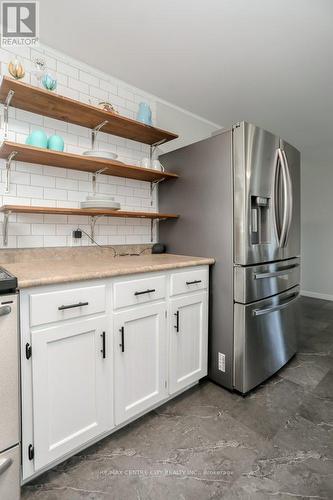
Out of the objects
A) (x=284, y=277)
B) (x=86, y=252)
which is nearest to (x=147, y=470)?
(x=86, y=252)

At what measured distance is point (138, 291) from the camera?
1488 millimetres

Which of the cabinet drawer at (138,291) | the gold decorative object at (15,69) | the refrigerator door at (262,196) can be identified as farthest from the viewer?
the refrigerator door at (262,196)

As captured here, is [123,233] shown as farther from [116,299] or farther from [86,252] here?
[116,299]

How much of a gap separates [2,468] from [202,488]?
2.78ft

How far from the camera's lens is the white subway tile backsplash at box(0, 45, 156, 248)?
1.77 metres

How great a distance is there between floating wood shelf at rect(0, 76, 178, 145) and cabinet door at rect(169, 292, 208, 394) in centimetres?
141

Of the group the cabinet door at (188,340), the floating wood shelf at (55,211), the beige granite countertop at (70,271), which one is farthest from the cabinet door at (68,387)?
the floating wood shelf at (55,211)

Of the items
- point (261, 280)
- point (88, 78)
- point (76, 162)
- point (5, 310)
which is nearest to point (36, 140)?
point (76, 162)

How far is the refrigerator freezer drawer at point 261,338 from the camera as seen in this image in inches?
70.5

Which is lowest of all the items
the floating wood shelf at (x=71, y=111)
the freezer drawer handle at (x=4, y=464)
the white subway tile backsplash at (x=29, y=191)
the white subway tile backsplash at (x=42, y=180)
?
the freezer drawer handle at (x=4, y=464)

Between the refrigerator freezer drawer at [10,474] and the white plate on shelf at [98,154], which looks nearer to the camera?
the refrigerator freezer drawer at [10,474]

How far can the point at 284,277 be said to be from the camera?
2.09 metres

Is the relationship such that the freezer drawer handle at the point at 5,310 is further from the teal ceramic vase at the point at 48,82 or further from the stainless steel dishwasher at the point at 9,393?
the teal ceramic vase at the point at 48,82

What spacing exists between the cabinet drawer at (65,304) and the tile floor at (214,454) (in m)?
0.76
